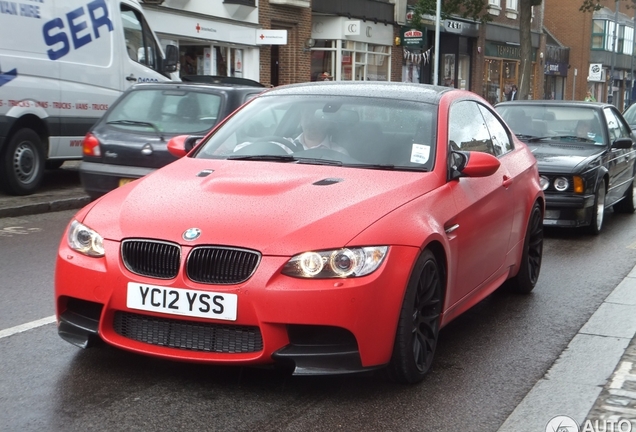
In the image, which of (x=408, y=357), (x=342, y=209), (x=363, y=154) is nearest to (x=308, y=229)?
(x=342, y=209)

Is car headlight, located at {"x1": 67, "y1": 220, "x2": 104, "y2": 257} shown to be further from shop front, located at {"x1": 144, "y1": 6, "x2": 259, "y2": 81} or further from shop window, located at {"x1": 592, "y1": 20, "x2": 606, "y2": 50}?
shop window, located at {"x1": 592, "y1": 20, "x2": 606, "y2": 50}

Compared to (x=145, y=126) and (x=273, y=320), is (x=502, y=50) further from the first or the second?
(x=273, y=320)

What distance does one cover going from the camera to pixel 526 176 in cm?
709

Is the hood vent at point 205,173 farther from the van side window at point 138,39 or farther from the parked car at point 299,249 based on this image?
the van side window at point 138,39

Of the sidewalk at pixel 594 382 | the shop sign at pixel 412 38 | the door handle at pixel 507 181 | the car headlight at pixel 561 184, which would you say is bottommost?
the sidewalk at pixel 594 382

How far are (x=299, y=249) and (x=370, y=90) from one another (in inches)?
79.5

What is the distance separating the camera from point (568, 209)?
10.4 meters

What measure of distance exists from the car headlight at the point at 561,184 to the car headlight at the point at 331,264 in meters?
6.48

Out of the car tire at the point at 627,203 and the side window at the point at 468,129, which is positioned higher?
the side window at the point at 468,129

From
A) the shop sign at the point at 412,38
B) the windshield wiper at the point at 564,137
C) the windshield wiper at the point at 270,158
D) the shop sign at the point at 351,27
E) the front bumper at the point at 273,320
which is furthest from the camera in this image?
the shop sign at the point at 412,38

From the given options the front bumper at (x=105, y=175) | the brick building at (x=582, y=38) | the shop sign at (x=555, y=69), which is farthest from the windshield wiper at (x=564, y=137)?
the brick building at (x=582, y=38)

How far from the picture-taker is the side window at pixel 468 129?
5.94 meters

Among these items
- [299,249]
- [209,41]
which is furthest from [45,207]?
[209,41]

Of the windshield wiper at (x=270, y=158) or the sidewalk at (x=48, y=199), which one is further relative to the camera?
the sidewalk at (x=48, y=199)
